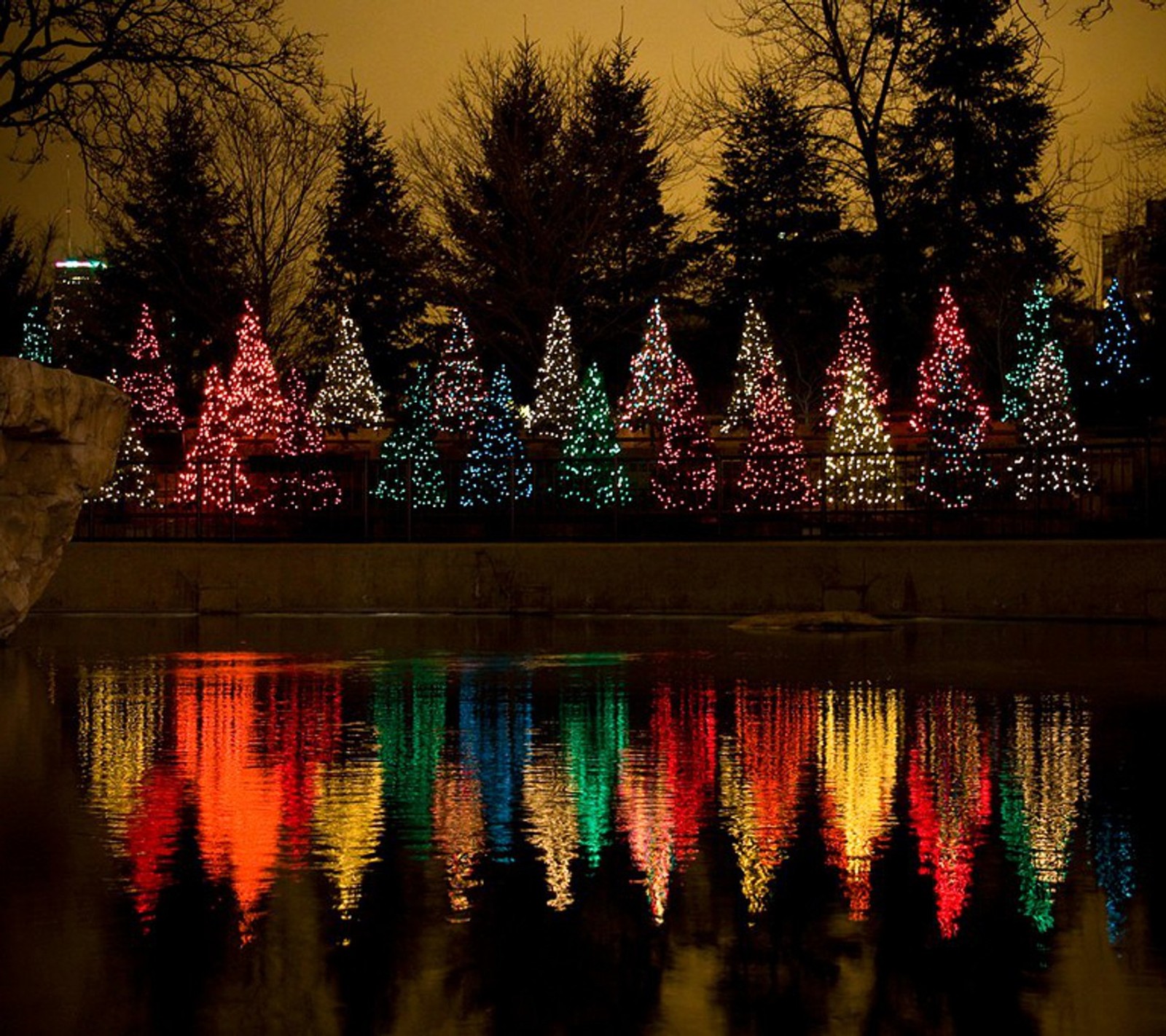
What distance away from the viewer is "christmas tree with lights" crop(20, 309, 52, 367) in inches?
2309

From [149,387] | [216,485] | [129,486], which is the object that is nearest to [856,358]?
[216,485]

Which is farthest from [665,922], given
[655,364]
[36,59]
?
[655,364]

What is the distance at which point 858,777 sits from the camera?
34.5ft

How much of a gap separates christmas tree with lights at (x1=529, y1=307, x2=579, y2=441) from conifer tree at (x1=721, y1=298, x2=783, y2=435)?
128 inches

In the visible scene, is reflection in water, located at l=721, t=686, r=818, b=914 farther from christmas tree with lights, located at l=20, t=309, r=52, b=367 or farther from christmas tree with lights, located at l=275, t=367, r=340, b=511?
christmas tree with lights, located at l=20, t=309, r=52, b=367

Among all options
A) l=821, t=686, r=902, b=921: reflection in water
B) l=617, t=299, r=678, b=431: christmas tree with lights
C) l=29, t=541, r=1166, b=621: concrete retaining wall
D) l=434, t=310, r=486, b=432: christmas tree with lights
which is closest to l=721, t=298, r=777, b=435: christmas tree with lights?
l=617, t=299, r=678, b=431: christmas tree with lights

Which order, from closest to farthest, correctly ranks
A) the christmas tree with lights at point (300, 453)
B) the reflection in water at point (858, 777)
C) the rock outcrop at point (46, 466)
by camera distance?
1. the reflection in water at point (858, 777)
2. the rock outcrop at point (46, 466)
3. the christmas tree with lights at point (300, 453)

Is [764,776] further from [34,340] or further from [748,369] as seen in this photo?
[34,340]

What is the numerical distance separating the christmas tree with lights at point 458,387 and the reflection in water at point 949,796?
23.8 meters

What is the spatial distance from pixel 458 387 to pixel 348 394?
48.1 feet

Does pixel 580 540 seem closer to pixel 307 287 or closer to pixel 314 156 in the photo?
pixel 314 156

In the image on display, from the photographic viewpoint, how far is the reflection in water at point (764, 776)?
805cm

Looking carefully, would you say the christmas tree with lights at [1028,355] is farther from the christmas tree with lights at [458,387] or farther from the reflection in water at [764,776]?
the reflection in water at [764,776]

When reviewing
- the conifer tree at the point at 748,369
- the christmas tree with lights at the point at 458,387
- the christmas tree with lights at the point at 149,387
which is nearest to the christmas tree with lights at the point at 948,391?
the conifer tree at the point at 748,369
